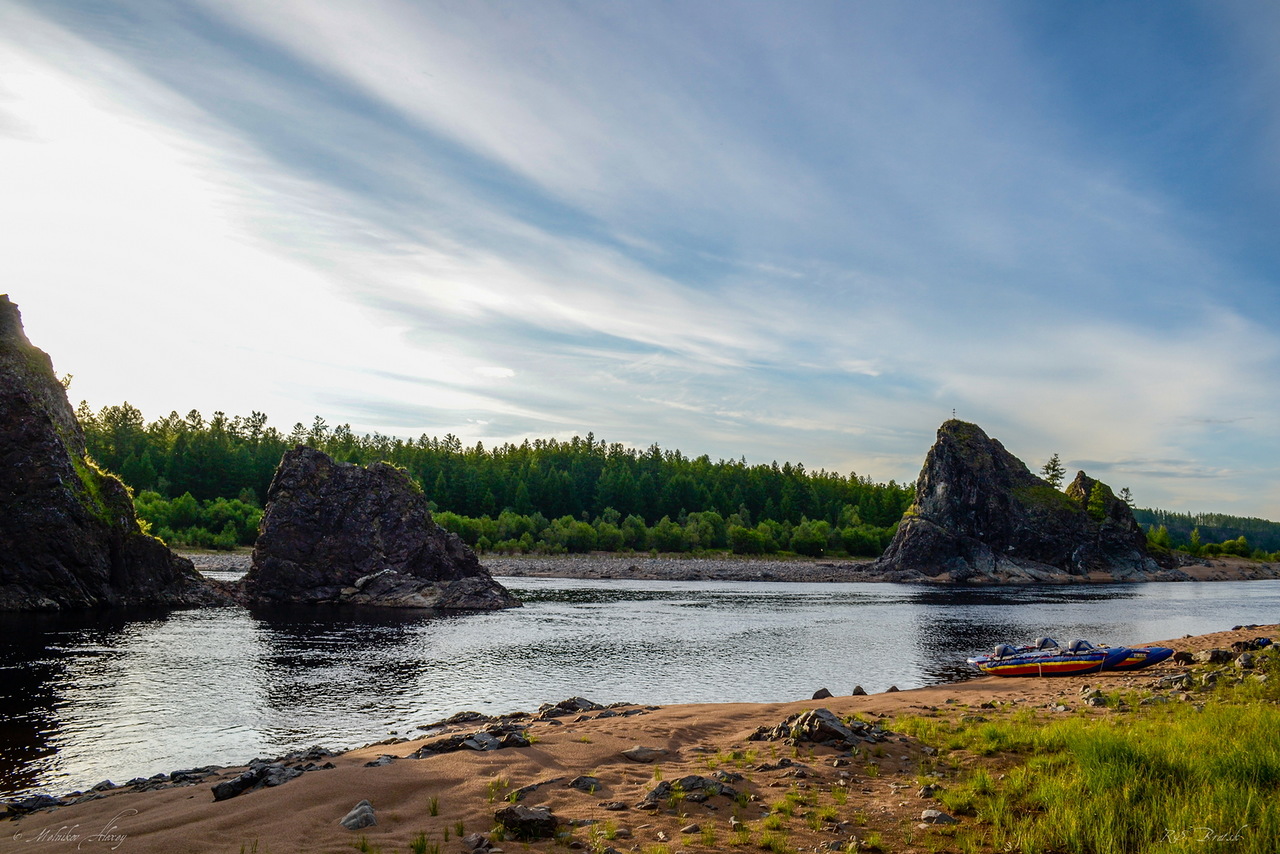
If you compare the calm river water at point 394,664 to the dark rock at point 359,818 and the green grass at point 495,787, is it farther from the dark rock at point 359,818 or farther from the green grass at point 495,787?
the dark rock at point 359,818

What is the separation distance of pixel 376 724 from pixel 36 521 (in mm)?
50663

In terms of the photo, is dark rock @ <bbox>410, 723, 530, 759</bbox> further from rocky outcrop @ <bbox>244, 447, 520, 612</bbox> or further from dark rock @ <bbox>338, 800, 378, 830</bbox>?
rocky outcrop @ <bbox>244, 447, 520, 612</bbox>

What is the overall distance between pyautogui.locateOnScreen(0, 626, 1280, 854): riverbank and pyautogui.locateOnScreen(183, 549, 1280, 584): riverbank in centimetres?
11254

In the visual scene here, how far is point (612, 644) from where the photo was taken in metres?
51.3

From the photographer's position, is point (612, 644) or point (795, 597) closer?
point (612, 644)

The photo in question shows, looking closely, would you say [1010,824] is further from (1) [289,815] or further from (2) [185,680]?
(2) [185,680]

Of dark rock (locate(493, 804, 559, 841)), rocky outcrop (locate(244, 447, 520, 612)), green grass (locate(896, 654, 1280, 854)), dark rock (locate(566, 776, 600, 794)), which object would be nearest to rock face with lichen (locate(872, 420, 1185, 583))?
rocky outcrop (locate(244, 447, 520, 612))

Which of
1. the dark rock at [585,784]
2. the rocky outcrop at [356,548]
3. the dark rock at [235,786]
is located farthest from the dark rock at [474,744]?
the rocky outcrop at [356,548]

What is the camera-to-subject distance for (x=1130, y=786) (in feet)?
40.9

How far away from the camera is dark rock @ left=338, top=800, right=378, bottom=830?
43.6 ft

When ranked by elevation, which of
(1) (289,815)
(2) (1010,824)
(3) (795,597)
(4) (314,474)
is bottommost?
(3) (795,597)

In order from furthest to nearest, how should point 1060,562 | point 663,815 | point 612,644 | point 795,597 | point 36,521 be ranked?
point 1060,562, point 795,597, point 36,521, point 612,644, point 663,815

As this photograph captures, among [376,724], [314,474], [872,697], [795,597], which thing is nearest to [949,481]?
[795,597]

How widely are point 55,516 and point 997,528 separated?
17482cm
